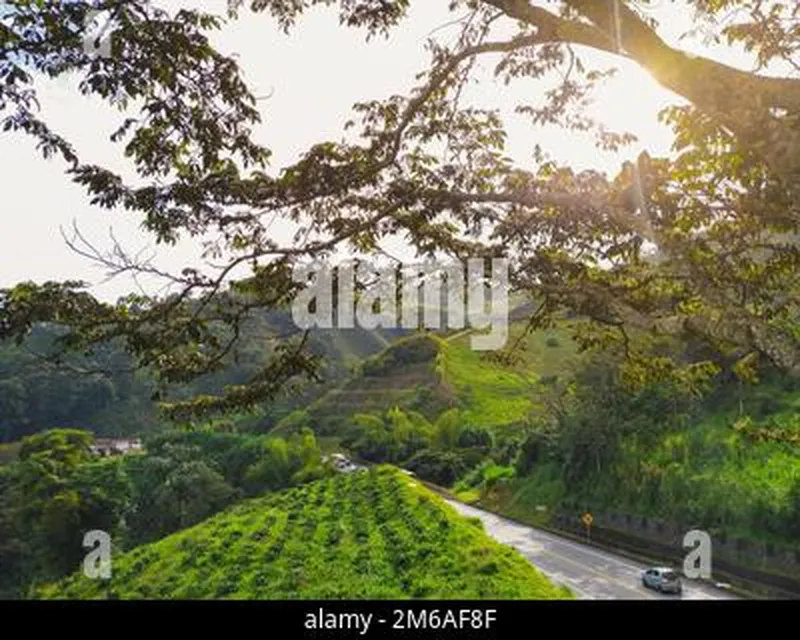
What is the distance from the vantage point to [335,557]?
2147 centimetres

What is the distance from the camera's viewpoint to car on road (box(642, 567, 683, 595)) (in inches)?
768

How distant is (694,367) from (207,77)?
5394 mm

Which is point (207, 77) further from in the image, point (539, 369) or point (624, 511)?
point (539, 369)

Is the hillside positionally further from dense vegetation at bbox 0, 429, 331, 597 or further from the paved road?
dense vegetation at bbox 0, 429, 331, 597

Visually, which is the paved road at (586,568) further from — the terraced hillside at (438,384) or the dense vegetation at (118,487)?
the terraced hillside at (438,384)

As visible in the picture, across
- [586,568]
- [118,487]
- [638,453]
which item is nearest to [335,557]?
[586,568]

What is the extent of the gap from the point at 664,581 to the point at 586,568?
4.15 m

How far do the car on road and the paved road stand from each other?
6.2 inches

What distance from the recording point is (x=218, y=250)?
241 inches

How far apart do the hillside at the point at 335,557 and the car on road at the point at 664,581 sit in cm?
342

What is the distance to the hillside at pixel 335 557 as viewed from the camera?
650 inches

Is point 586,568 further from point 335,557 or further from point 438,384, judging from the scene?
point 438,384

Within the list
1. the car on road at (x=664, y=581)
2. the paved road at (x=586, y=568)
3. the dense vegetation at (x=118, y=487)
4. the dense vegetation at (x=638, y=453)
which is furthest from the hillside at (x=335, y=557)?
the dense vegetation at (x=638, y=453)
